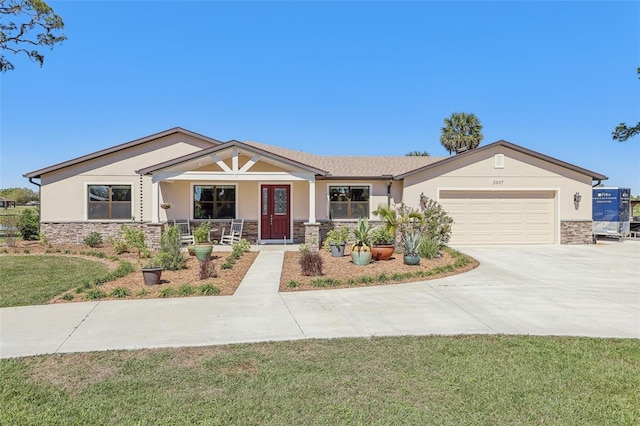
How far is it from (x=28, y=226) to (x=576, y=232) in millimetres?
24056

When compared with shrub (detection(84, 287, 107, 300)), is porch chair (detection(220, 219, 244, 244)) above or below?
above

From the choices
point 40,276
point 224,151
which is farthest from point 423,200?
point 40,276

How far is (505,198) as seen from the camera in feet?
53.8

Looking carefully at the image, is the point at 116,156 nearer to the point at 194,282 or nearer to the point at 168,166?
the point at 168,166

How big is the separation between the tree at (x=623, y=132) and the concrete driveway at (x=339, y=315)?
9786 mm

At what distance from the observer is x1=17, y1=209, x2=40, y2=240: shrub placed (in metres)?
16.0

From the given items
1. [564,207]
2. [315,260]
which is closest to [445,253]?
[315,260]

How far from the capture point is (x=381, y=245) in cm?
1123

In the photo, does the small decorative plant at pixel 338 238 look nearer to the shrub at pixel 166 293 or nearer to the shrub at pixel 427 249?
the shrub at pixel 427 249

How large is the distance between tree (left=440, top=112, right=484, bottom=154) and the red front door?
21.4m

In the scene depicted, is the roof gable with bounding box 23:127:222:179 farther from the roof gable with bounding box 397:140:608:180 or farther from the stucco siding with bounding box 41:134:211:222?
the roof gable with bounding box 397:140:608:180

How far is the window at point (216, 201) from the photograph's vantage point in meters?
16.3

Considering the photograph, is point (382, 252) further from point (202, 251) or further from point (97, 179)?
point (97, 179)

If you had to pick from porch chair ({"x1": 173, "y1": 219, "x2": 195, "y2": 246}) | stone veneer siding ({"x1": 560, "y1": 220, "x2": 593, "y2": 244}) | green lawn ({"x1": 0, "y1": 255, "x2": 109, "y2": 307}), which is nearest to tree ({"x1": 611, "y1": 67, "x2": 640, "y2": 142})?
stone veneer siding ({"x1": 560, "y1": 220, "x2": 593, "y2": 244})
